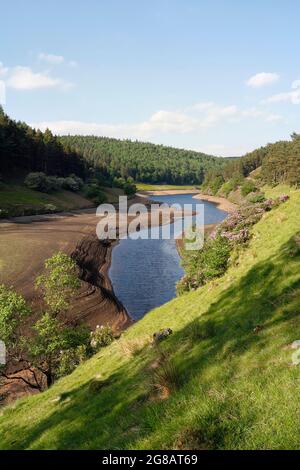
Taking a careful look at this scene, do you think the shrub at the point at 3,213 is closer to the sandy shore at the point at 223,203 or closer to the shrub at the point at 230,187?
the sandy shore at the point at 223,203

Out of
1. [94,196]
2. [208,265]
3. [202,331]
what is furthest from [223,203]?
[202,331]

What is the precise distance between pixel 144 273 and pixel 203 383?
50.8 metres

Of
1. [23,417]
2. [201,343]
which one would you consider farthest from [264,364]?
[23,417]

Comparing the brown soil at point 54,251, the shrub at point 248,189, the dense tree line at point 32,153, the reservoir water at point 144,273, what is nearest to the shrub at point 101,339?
the brown soil at point 54,251

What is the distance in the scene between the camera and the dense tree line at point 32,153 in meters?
113

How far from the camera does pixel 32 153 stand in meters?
125

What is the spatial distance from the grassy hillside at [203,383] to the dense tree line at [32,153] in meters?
104

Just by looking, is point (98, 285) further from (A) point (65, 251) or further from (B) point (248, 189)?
(B) point (248, 189)

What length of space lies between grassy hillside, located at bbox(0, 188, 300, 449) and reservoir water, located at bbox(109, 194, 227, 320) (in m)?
25.6

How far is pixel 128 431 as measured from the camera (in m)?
8.35

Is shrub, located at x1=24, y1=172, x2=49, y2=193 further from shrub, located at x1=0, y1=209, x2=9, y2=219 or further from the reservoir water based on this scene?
the reservoir water

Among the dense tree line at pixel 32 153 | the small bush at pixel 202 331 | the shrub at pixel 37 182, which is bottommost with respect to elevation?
the small bush at pixel 202 331

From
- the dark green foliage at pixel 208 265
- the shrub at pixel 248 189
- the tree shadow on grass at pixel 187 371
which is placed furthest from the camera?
the shrub at pixel 248 189
